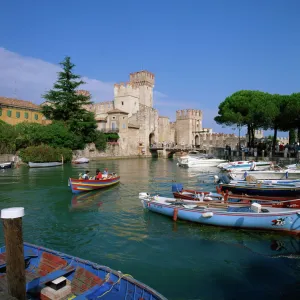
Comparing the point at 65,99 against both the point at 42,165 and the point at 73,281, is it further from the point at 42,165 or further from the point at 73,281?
the point at 73,281

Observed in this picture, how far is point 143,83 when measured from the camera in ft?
205

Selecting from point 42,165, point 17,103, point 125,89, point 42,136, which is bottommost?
point 42,165

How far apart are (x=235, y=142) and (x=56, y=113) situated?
137 feet

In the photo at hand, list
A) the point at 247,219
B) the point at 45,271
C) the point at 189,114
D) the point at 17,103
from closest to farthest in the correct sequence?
the point at 45,271 < the point at 247,219 < the point at 17,103 < the point at 189,114

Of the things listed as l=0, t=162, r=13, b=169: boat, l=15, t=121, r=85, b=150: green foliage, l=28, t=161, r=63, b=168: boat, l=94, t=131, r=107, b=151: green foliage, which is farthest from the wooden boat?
l=94, t=131, r=107, b=151: green foliage

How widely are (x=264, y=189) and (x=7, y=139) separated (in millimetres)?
31876

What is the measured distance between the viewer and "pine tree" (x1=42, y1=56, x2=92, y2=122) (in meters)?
44.2

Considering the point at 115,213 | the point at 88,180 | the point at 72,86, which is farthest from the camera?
the point at 72,86

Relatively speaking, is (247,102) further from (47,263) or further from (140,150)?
(47,263)

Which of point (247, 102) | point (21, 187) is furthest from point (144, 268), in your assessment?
point (247, 102)

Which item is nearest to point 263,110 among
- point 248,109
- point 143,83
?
point 248,109

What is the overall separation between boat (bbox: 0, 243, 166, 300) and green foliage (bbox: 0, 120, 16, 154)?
33.5 metres

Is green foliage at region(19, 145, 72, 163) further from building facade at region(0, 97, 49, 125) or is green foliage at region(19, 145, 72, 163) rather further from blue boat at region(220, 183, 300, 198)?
blue boat at region(220, 183, 300, 198)

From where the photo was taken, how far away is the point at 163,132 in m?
→ 67.6
